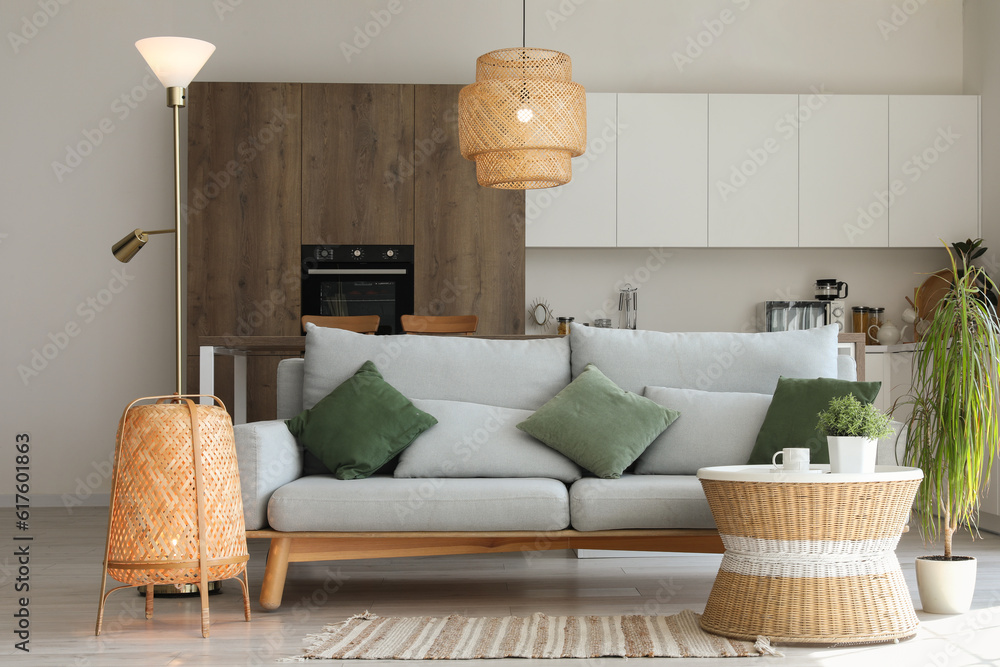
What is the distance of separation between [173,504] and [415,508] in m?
0.72

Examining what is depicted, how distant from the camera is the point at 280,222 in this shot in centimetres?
576

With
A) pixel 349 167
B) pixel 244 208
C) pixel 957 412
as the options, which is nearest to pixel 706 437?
pixel 957 412

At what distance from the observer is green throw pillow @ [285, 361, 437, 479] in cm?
323

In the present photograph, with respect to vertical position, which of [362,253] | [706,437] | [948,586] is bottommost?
[948,586]

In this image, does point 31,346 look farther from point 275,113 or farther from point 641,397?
point 641,397

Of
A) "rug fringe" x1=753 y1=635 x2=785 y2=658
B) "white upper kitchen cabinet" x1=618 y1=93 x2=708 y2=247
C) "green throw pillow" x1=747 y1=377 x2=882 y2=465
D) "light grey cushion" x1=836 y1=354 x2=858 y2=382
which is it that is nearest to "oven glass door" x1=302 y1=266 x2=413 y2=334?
"white upper kitchen cabinet" x1=618 y1=93 x2=708 y2=247

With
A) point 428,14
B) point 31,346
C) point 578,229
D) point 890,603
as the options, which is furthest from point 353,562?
point 428,14

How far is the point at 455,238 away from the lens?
228 inches

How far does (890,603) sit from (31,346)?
212 inches

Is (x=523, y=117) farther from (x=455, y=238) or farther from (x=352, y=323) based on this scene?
(x=455, y=238)

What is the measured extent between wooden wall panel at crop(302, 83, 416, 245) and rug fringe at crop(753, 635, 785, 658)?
12.3ft

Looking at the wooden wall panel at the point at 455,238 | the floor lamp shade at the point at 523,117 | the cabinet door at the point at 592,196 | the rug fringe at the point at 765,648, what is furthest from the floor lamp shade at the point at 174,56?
the cabinet door at the point at 592,196

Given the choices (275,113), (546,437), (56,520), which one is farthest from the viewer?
(275,113)

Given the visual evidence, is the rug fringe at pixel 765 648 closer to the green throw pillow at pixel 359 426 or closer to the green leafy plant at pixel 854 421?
the green leafy plant at pixel 854 421
